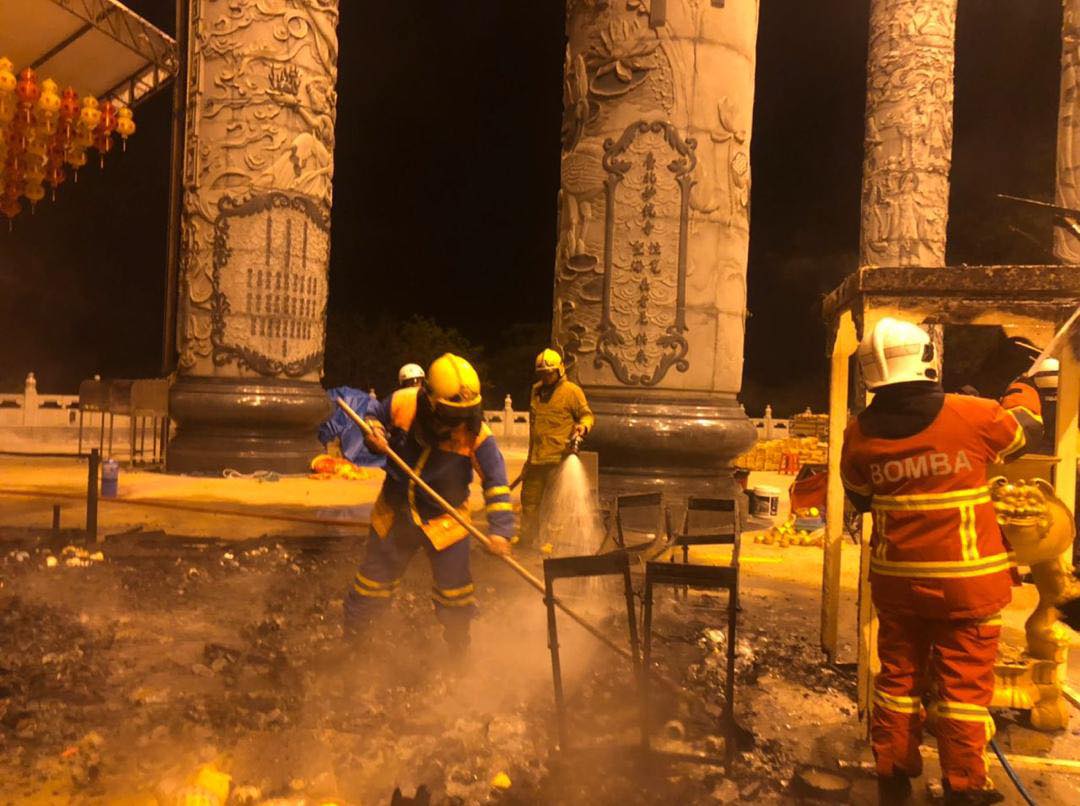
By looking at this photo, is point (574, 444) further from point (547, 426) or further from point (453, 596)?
point (453, 596)

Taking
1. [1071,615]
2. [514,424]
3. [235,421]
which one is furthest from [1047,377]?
[514,424]

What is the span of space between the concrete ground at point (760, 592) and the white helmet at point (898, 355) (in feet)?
5.51

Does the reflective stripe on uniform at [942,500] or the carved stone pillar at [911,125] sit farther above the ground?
the carved stone pillar at [911,125]

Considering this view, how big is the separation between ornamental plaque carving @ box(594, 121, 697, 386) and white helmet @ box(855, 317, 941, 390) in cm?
585

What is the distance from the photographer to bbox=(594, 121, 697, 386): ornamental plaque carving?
30.3ft

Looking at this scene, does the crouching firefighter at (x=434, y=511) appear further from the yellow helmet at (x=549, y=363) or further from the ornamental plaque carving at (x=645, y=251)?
the ornamental plaque carving at (x=645, y=251)

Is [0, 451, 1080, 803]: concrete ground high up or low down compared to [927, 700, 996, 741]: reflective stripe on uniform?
down

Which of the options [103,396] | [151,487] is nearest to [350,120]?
[103,396]

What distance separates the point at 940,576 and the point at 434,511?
2.63m

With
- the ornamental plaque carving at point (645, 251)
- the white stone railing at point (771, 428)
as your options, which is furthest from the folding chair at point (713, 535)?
the white stone railing at point (771, 428)

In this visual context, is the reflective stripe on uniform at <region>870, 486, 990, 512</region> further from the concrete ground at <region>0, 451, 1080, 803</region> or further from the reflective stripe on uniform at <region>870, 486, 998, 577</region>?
the concrete ground at <region>0, 451, 1080, 803</region>

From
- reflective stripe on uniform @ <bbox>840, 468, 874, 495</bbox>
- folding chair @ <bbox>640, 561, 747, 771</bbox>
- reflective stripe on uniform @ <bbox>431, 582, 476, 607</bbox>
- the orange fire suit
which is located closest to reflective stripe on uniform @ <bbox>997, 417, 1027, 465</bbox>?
the orange fire suit

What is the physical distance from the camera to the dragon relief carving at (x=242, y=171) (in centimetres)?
1373

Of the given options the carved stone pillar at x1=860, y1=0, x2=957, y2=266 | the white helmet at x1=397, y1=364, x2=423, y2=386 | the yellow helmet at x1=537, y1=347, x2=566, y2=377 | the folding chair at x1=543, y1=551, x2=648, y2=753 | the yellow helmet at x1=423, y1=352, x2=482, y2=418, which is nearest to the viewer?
the folding chair at x1=543, y1=551, x2=648, y2=753
